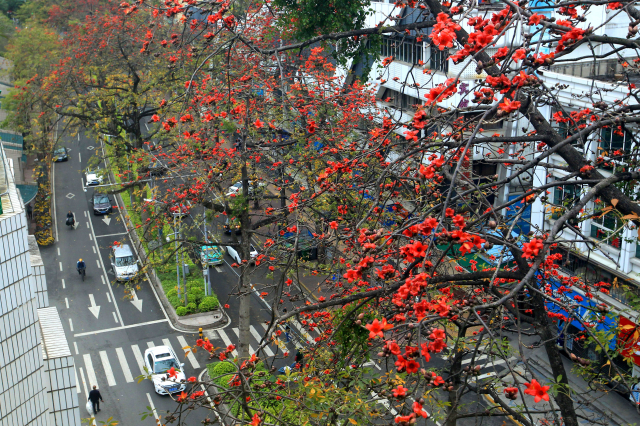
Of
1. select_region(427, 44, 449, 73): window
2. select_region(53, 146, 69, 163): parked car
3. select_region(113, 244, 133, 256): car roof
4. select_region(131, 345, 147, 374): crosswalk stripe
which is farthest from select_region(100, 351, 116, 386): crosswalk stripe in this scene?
select_region(53, 146, 69, 163): parked car

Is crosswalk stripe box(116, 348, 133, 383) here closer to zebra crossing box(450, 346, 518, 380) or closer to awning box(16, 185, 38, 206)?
zebra crossing box(450, 346, 518, 380)

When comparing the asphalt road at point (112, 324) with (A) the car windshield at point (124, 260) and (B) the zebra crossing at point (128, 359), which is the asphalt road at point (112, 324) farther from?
(A) the car windshield at point (124, 260)

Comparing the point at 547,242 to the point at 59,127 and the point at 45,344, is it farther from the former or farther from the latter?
the point at 59,127

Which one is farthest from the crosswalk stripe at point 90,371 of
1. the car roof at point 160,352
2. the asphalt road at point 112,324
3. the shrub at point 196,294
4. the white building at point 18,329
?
the white building at point 18,329

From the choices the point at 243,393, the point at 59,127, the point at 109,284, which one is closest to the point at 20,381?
the point at 243,393

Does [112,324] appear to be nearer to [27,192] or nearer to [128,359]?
[128,359]

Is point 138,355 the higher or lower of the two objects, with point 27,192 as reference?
lower

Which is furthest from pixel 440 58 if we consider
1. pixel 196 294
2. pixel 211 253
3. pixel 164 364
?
pixel 196 294
